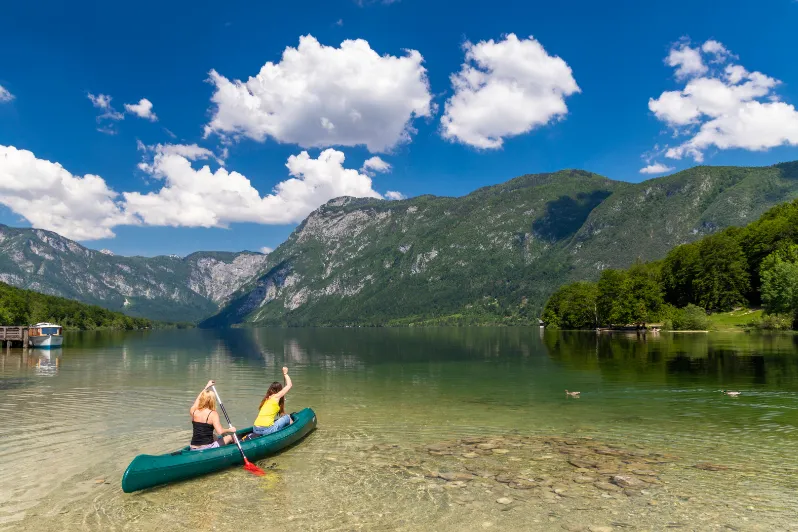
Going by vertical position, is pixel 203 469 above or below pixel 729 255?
below

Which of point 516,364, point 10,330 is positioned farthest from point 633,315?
point 10,330

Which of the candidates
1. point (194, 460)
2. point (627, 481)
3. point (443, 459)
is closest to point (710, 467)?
point (627, 481)

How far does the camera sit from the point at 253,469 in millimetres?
18953

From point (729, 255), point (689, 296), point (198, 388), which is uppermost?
point (729, 255)

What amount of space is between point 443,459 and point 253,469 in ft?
23.6

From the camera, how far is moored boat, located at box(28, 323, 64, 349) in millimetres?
101625

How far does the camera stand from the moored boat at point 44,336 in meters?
102

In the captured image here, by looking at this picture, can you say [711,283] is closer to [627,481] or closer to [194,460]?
[627,481]

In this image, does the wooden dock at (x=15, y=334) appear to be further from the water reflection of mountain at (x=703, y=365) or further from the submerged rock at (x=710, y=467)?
the submerged rock at (x=710, y=467)

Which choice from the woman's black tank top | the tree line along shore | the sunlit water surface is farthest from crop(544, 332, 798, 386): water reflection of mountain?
the tree line along shore

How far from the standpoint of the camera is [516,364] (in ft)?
208

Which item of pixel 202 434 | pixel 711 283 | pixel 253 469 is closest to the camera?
pixel 253 469

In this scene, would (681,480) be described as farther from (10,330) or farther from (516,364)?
(10,330)

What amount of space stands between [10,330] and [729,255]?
172 meters
